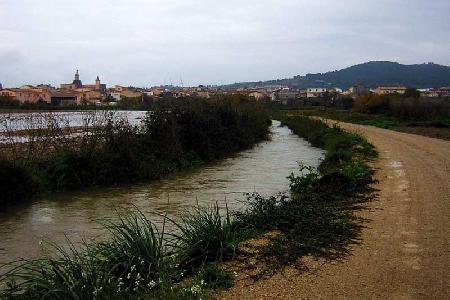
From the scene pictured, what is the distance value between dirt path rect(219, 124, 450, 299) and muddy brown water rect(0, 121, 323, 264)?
4.81m

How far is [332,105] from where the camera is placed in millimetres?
88625

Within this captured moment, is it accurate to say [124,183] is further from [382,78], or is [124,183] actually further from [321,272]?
[382,78]

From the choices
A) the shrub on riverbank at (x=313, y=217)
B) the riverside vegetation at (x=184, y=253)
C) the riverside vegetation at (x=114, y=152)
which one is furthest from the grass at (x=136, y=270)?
the riverside vegetation at (x=114, y=152)

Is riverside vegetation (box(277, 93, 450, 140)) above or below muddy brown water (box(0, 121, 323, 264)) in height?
above

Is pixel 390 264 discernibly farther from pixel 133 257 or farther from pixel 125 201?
pixel 125 201

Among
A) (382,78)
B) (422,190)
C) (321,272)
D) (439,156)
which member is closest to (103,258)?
(321,272)

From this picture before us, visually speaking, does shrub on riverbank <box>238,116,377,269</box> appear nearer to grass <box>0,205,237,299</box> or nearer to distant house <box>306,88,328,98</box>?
grass <box>0,205,237,299</box>

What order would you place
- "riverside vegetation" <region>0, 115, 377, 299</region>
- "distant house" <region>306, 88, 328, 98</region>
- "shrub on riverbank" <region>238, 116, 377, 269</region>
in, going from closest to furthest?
1. "riverside vegetation" <region>0, 115, 377, 299</region>
2. "shrub on riverbank" <region>238, 116, 377, 269</region>
3. "distant house" <region>306, 88, 328, 98</region>

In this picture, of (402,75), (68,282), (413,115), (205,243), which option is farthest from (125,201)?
(402,75)

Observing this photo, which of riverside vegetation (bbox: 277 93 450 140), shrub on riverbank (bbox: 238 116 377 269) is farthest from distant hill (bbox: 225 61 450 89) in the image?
shrub on riverbank (bbox: 238 116 377 269)

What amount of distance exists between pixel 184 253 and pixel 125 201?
28.0ft

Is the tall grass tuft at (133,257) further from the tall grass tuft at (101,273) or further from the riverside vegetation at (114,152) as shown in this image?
the riverside vegetation at (114,152)

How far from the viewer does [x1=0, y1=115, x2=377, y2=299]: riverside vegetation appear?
5824mm

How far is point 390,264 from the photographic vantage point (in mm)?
6801
